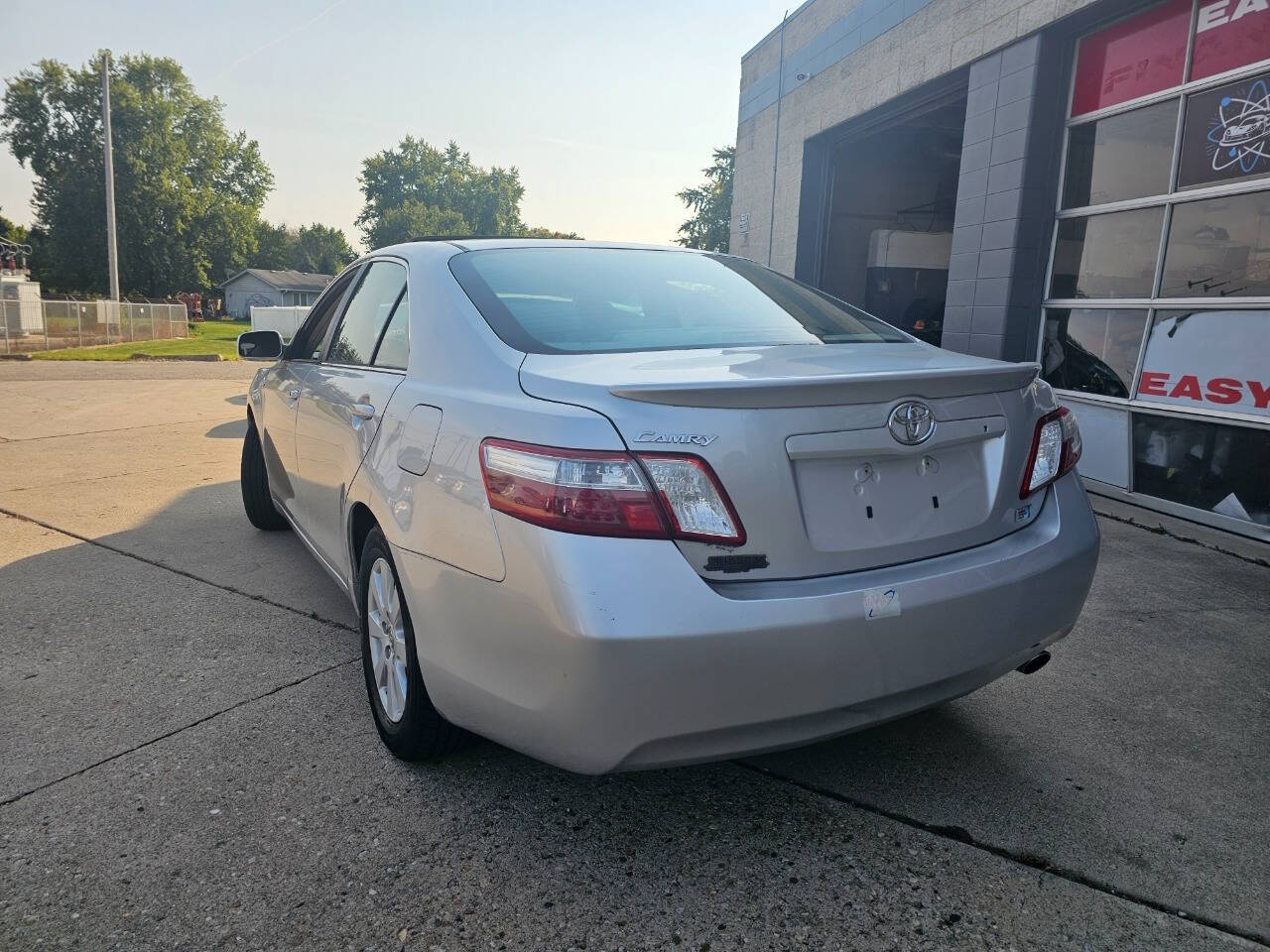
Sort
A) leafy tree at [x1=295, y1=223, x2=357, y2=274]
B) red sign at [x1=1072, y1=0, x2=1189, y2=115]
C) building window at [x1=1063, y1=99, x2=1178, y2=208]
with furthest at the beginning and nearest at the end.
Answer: leafy tree at [x1=295, y1=223, x2=357, y2=274] → building window at [x1=1063, y1=99, x2=1178, y2=208] → red sign at [x1=1072, y1=0, x2=1189, y2=115]

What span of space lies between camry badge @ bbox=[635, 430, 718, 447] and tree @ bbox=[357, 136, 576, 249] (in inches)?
3855

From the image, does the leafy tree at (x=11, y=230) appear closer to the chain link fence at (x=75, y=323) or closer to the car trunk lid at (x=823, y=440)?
the chain link fence at (x=75, y=323)

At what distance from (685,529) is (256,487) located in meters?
3.95

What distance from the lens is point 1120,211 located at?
713 centimetres

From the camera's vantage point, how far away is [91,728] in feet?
9.27

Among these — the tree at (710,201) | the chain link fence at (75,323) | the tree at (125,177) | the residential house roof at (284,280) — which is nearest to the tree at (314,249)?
the residential house roof at (284,280)

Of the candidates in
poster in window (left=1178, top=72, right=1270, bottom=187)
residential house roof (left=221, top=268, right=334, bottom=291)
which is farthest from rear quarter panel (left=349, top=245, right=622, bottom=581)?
residential house roof (left=221, top=268, right=334, bottom=291)

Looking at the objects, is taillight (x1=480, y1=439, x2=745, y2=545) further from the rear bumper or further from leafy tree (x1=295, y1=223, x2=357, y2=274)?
leafy tree (x1=295, y1=223, x2=357, y2=274)

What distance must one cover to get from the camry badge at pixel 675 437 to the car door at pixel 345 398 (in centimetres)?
111

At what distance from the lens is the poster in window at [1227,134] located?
19.3 feet

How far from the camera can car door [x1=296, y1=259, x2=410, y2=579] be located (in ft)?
9.43

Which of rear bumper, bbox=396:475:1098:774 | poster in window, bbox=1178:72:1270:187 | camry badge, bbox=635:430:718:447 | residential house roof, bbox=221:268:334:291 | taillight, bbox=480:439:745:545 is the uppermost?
residential house roof, bbox=221:268:334:291

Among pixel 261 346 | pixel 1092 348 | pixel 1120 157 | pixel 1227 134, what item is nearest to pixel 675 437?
pixel 261 346

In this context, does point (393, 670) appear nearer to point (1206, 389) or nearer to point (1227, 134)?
point (1206, 389)
